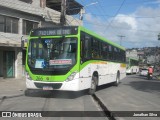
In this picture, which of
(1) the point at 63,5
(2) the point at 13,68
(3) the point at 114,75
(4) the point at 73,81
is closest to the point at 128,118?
(4) the point at 73,81

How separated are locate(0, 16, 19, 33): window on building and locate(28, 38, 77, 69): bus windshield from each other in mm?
11903

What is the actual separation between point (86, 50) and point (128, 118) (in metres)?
5.96

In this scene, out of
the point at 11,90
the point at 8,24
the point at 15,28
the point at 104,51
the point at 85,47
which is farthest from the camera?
the point at 15,28

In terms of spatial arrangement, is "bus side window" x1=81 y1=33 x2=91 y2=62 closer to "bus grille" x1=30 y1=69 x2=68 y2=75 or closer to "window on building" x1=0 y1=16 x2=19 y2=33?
"bus grille" x1=30 y1=69 x2=68 y2=75

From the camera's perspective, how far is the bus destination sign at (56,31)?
1399 centimetres

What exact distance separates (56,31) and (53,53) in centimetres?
107

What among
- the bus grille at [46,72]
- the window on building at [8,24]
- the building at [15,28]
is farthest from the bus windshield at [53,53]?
the window on building at [8,24]

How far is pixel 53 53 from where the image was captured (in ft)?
45.5

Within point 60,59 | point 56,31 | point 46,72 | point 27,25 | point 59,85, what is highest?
point 27,25

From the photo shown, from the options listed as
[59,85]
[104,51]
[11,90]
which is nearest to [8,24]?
[11,90]

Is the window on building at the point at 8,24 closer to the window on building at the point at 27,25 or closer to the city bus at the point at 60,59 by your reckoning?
the window on building at the point at 27,25

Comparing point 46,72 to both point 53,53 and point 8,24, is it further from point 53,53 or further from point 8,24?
point 8,24

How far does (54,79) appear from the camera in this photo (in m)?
13.6

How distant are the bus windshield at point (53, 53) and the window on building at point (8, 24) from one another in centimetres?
1190
